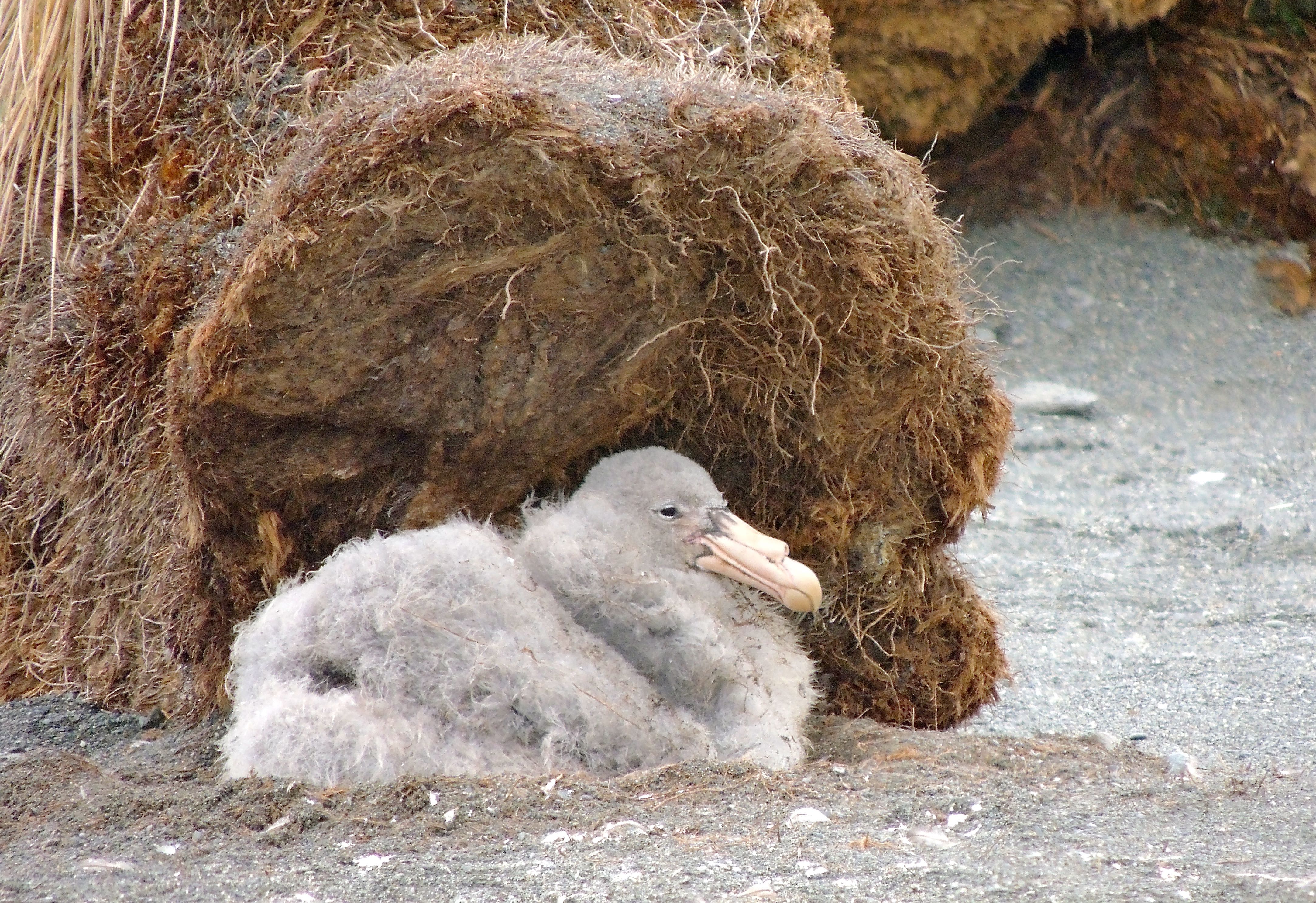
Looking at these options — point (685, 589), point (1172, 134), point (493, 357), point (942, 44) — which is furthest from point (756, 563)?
point (1172, 134)

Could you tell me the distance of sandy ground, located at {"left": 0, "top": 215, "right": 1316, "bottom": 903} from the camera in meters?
2.45

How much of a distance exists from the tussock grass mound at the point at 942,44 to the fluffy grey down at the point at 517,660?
5377 millimetres

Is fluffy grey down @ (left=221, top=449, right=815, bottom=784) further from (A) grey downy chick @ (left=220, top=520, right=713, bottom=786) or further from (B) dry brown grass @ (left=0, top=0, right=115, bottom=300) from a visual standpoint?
(B) dry brown grass @ (left=0, top=0, right=115, bottom=300)

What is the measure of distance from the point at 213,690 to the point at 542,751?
1031 millimetres

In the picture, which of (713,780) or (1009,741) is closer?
(713,780)

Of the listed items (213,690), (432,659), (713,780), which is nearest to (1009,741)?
(713,780)

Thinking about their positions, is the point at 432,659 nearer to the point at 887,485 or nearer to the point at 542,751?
the point at 542,751

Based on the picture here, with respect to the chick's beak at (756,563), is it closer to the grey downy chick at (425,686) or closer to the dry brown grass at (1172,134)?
the grey downy chick at (425,686)

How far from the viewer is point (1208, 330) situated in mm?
8984

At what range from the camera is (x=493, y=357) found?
3365 mm

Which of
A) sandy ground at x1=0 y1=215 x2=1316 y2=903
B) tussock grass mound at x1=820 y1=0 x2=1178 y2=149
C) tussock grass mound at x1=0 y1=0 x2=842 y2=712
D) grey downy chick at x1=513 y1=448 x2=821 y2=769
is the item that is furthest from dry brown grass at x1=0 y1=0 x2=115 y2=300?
tussock grass mound at x1=820 y1=0 x2=1178 y2=149

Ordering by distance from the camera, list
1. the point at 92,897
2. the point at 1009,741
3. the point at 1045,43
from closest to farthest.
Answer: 1. the point at 92,897
2. the point at 1009,741
3. the point at 1045,43

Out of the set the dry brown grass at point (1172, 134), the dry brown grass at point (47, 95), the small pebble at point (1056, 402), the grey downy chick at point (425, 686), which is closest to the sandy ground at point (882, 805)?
the grey downy chick at point (425, 686)

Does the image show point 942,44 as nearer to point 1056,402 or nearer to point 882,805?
point 1056,402
